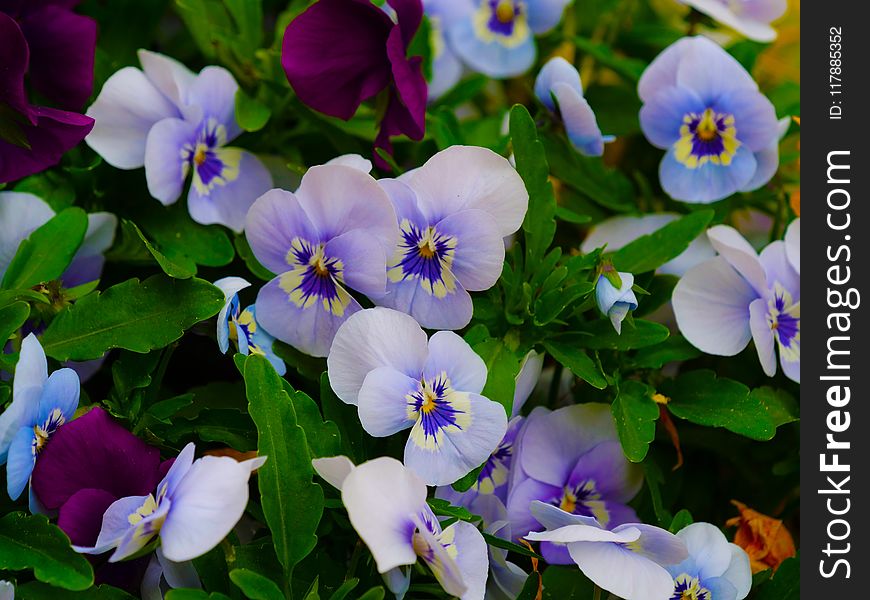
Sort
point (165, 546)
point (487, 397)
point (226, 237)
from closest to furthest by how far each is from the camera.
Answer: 1. point (165, 546)
2. point (487, 397)
3. point (226, 237)

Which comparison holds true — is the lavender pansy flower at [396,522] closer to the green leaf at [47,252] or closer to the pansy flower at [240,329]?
the pansy flower at [240,329]

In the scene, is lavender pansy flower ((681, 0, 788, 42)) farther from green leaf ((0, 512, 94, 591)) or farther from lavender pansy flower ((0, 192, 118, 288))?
green leaf ((0, 512, 94, 591))

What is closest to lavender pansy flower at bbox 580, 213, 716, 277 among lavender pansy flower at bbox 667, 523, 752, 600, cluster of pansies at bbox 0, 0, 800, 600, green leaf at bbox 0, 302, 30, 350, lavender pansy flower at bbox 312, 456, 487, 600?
cluster of pansies at bbox 0, 0, 800, 600

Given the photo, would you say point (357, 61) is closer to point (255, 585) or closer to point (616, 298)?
point (616, 298)

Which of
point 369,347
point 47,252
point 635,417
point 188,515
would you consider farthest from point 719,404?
point 47,252

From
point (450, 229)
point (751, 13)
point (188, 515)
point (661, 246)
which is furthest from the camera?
point (751, 13)
